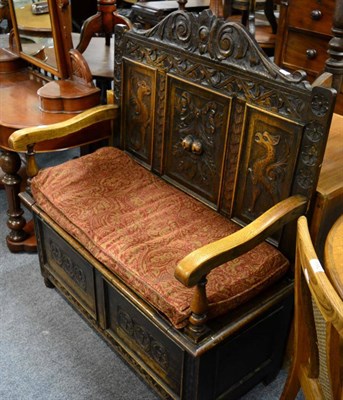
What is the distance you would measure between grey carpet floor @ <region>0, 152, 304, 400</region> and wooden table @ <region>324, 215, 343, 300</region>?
0.72 m

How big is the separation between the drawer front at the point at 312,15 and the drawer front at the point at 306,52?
51 millimetres

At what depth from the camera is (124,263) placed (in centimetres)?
162

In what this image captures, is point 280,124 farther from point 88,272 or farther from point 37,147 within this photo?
point 37,147

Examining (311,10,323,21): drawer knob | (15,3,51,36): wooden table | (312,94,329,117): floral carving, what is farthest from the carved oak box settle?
(311,10,323,21): drawer knob

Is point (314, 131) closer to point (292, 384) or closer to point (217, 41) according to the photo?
point (217, 41)

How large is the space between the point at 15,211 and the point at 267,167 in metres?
1.38

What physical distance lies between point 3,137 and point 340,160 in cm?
146

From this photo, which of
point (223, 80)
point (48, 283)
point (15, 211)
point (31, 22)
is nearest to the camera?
point (223, 80)

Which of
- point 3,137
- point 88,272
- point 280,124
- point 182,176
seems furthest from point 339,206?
point 3,137

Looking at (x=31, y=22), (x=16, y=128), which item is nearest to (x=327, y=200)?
(x=16, y=128)

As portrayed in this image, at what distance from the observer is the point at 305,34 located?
276cm

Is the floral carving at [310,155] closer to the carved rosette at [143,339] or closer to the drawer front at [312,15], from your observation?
the carved rosette at [143,339]

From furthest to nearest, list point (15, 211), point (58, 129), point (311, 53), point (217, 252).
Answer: point (311, 53)
point (15, 211)
point (58, 129)
point (217, 252)

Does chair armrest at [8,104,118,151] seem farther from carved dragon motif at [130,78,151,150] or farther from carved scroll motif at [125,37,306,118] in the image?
carved scroll motif at [125,37,306,118]
